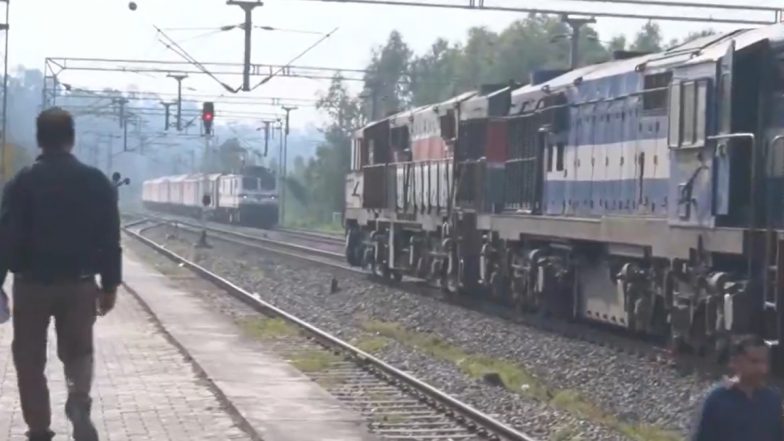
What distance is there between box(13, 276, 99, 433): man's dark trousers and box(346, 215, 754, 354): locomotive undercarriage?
24.6ft

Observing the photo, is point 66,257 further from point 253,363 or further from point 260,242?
point 260,242

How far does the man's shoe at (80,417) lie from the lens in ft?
31.4

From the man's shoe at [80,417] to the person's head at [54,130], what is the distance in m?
1.49

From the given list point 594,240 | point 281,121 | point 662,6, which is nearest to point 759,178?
point 594,240

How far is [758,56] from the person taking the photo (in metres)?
16.3

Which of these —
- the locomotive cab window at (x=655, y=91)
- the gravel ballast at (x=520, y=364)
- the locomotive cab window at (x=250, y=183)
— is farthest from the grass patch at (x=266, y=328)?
the locomotive cab window at (x=250, y=183)

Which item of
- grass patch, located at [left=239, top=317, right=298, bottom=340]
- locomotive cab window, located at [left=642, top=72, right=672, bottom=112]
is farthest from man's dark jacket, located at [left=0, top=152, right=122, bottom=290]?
grass patch, located at [left=239, top=317, right=298, bottom=340]

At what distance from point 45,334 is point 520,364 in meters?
10.0

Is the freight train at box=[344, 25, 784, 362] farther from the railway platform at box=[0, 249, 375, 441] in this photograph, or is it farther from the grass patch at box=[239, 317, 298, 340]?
the railway platform at box=[0, 249, 375, 441]

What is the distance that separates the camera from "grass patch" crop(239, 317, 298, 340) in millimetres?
22406

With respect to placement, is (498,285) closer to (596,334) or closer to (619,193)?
(596,334)

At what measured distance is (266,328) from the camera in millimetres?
23484

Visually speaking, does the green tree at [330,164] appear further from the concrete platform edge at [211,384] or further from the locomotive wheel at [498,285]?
the concrete platform edge at [211,384]

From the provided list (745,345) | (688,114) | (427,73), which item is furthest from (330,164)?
(745,345)
